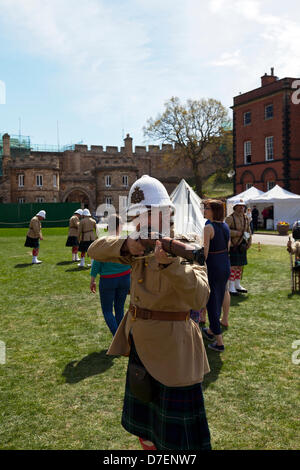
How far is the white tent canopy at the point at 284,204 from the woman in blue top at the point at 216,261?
23.6m

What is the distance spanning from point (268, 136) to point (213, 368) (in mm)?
34477

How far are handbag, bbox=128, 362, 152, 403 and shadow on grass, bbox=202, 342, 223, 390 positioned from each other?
187cm

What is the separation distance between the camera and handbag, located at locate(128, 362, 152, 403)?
2.58 metres

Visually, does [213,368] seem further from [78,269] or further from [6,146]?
[6,146]

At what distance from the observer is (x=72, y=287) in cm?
981

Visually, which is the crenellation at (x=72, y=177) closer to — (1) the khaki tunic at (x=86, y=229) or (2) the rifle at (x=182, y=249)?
(1) the khaki tunic at (x=86, y=229)

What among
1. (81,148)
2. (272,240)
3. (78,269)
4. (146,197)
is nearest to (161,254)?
(146,197)

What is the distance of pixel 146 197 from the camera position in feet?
8.25

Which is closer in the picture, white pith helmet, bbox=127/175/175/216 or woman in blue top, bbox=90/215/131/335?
white pith helmet, bbox=127/175/175/216

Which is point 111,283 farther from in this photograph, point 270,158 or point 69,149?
point 69,149

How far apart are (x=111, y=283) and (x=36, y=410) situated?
1.86 m

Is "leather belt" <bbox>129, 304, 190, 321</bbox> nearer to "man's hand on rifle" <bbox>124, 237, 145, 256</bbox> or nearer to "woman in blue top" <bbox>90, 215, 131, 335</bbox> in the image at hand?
"man's hand on rifle" <bbox>124, 237, 145, 256</bbox>

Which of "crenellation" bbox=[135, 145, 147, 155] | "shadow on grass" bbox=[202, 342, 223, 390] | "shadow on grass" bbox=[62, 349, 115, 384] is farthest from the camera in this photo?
"crenellation" bbox=[135, 145, 147, 155]

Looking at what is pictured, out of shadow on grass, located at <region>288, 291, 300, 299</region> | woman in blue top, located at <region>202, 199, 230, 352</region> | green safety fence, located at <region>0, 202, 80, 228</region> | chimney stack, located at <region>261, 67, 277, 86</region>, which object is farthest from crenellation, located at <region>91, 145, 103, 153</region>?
woman in blue top, located at <region>202, 199, 230, 352</region>
